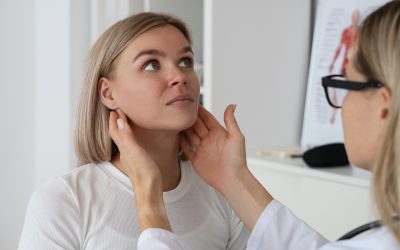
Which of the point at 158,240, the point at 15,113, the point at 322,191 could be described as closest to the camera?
the point at 158,240

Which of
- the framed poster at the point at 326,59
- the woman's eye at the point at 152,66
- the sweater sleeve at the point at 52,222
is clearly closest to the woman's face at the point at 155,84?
the woman's eye at the point at 152,66

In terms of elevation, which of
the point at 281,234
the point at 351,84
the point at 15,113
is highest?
the point at 351,84

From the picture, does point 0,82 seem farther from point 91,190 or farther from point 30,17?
point 91,190

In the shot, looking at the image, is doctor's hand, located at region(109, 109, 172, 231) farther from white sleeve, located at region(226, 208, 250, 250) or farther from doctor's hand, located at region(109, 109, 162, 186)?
white sleeve, located at region(226, 208, 250, 250)

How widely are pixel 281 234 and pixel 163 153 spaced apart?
1.03 ft

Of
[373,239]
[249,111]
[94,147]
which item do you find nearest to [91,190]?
[94,147]

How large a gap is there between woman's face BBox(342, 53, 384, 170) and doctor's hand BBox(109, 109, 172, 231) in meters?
0.36

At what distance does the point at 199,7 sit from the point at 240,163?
1.06 meters

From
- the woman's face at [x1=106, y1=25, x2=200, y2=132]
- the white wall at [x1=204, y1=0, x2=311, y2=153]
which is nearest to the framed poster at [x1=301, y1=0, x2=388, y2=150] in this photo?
the white wall at [x1=204, y1=0, x2=311, y2=153]

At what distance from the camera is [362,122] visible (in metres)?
1.00

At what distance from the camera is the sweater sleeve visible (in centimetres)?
118

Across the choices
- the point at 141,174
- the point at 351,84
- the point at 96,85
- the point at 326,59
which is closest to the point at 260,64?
the point at 326,59

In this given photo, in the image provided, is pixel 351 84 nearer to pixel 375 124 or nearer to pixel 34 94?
pixel 375 124

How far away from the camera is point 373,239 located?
96cm
